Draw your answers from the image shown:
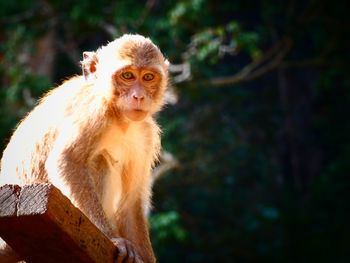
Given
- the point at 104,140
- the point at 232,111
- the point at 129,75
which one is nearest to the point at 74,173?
the point at 104,140

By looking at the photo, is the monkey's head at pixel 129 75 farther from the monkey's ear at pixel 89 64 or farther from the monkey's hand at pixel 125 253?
the monkey's hand at pixel 125 253

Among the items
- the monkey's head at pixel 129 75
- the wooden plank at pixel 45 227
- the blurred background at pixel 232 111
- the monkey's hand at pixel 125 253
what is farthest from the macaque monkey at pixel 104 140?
the blurred background at pixel 232 111

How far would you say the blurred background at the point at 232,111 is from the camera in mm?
14227

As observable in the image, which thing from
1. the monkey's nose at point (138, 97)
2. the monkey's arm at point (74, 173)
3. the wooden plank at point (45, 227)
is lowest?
the wooden plank at point (45, 227)

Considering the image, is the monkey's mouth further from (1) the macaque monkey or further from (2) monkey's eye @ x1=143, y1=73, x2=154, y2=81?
(2) monkey's eye @ x1=143, y1=73, x2=154, y2=81

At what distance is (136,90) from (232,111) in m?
12.2

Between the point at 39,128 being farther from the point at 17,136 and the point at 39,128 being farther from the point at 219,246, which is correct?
the point at 219,246

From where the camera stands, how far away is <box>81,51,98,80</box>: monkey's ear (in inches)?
245

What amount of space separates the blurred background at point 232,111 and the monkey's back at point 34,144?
7.70 meters

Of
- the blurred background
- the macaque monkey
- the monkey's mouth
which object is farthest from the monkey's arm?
the blurred background

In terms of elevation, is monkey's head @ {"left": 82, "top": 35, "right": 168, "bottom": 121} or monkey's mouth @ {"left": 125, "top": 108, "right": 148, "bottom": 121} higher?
monkey's head @ {"left": 82, "top": 35, "right": 168, "bottom": 121}

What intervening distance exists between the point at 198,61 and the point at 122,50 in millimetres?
8109

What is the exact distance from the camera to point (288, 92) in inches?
809

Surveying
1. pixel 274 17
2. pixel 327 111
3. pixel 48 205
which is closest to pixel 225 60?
pixel 274 17
